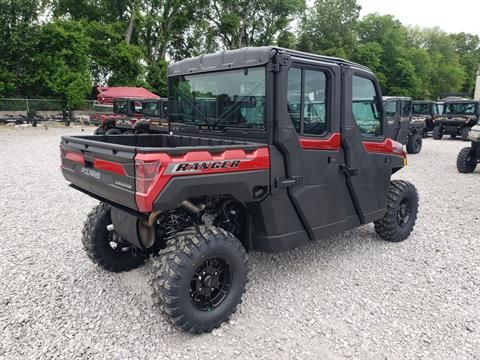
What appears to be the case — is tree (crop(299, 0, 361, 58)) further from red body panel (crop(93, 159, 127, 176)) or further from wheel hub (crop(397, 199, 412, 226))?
red body panel (crop(93, 159, 127, 176))

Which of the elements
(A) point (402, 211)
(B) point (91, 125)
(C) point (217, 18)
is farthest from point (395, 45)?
(A) point (402, 211)

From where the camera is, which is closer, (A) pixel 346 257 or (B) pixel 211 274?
(B) pixel 211 274

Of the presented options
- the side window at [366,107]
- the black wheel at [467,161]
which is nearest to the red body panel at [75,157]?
the side window at [366,107]

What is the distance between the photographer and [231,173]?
3.00 m

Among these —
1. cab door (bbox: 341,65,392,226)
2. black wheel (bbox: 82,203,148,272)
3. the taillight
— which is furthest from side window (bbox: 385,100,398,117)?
the taillight

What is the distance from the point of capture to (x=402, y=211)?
5.04 metres

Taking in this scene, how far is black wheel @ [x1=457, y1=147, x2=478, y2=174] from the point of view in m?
10.2

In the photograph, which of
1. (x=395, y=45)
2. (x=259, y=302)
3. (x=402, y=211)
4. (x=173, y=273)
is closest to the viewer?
(x=173, y=273)

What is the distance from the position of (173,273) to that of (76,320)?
1.07 metres

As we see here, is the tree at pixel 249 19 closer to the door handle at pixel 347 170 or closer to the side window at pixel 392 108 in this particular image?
the side window at pixel 392 108

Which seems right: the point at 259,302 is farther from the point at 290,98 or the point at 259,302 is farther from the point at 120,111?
the point at 120,111

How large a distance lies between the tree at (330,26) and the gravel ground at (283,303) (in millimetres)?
41776

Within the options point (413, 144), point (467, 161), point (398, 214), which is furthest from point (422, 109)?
point (398, 214)

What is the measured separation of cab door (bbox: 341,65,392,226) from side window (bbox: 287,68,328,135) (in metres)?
0.27
